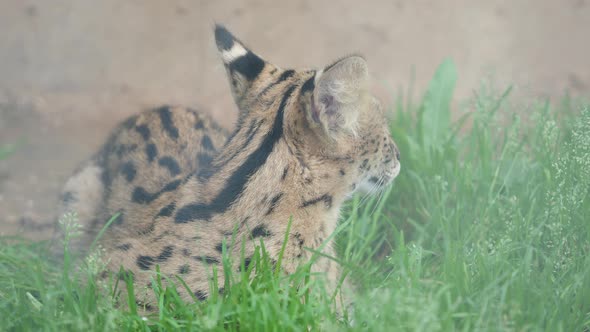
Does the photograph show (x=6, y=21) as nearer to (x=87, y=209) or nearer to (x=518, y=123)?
(x=87, y=209)

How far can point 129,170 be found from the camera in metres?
4.71

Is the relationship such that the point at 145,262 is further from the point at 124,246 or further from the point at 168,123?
the point at 168,123

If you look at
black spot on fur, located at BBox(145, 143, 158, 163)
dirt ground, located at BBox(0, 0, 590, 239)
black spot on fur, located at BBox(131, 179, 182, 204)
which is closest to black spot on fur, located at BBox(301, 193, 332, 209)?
black spot on fur, located at BBox(131, 179, 182, 204)

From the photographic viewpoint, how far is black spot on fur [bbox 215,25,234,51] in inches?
157

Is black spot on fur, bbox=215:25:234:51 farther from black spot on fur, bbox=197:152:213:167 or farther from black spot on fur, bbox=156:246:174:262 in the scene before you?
black spot on fur, bbox=156:246:174:262

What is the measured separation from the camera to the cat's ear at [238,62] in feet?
13.1

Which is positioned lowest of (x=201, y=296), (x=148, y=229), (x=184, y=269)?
(x=201, y=296)

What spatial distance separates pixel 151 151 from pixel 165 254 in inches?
46.4

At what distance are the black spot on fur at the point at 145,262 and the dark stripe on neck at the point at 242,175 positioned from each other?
30cm

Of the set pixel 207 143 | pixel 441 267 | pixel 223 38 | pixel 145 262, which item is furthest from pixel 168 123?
pixel 441 267

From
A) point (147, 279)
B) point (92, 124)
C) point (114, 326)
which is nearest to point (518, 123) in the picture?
point (147, 279)

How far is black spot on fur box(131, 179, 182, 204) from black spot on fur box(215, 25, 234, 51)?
0.81 m

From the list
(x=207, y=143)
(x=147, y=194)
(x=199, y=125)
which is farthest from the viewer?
(x=199, y=125)

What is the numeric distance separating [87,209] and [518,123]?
2908 mm
